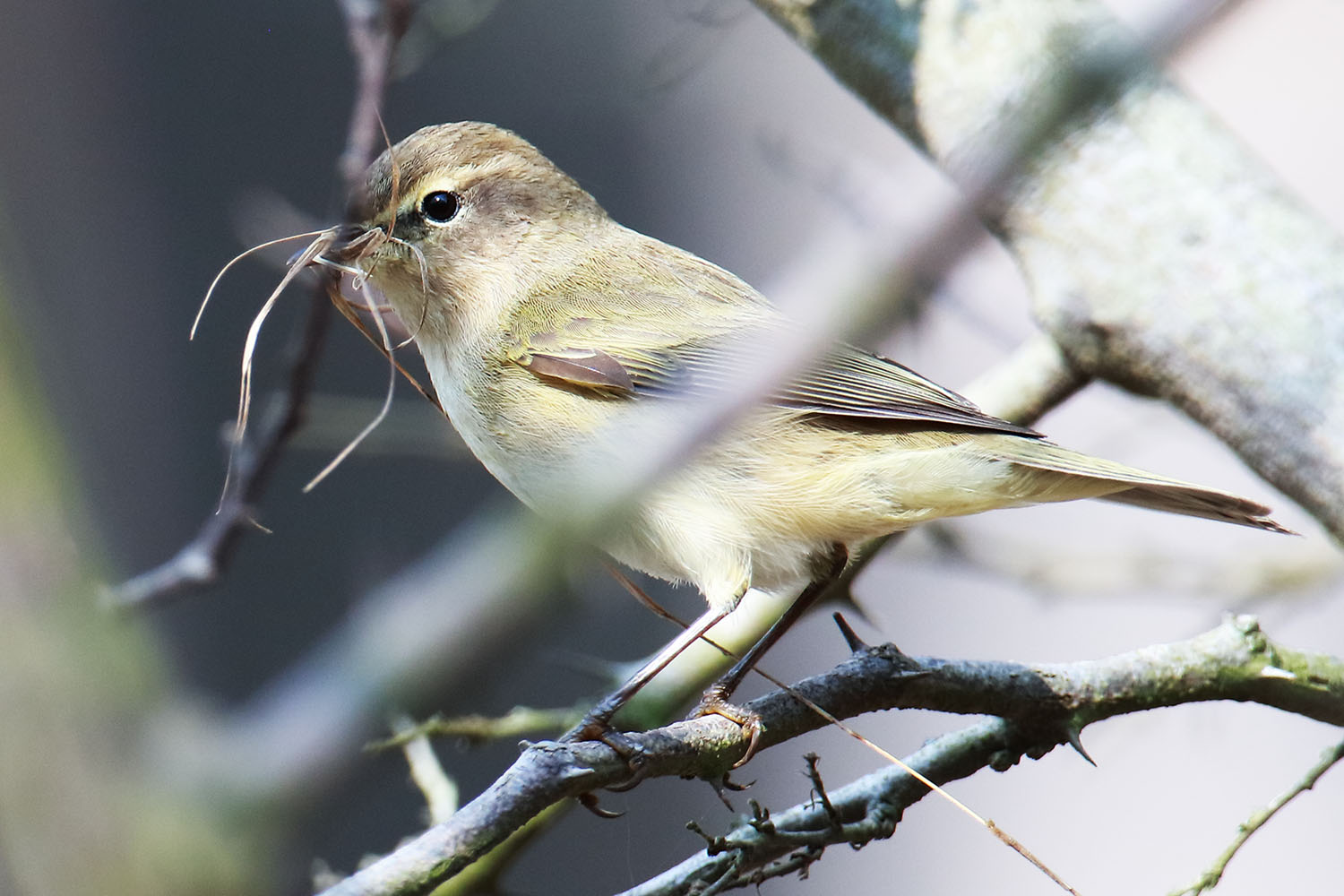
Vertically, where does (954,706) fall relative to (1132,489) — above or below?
below

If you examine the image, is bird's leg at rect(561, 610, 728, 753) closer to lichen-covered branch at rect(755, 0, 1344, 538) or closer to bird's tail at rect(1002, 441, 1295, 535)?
bird's tail at rect(1002, 441, 1295, 535)

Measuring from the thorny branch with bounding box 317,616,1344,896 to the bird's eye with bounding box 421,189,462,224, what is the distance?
0.65m

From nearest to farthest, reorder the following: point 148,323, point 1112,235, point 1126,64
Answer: point 1126,64 → point 1112,235 → point 148,323

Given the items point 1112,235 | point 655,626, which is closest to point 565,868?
point 655,626

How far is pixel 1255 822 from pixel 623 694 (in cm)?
64

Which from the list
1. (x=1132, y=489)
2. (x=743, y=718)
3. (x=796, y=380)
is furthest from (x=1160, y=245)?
(x=743, y=718)

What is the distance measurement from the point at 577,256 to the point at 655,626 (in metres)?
1.30

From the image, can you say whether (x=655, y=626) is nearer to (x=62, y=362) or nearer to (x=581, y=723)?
(x=62, y=362)

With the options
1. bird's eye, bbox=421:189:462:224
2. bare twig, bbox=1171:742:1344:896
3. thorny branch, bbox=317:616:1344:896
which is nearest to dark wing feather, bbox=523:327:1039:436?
bird's eye, bbox=421:189:462:224

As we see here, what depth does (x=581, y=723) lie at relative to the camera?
1168 millimetres

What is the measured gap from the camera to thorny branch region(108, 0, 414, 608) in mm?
1252

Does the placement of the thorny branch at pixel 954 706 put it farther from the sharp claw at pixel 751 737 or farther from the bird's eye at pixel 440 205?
the bird's eye at pixel 440 205

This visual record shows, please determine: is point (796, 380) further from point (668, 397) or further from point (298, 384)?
point (298, 384)

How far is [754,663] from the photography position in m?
1.45
